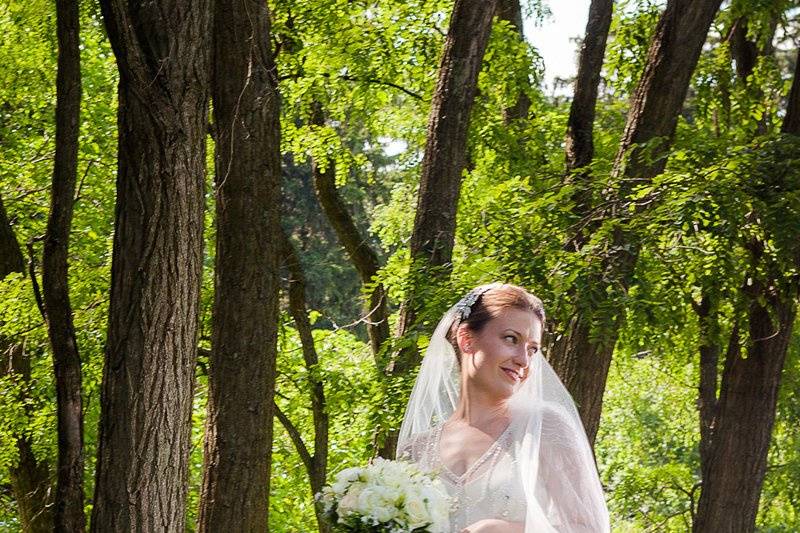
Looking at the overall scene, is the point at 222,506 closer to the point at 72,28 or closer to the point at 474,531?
the point at 72,28

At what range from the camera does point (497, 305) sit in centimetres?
489

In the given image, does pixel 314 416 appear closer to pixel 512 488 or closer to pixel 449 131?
pixel 449 131

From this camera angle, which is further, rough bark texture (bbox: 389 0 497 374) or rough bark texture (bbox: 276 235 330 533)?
rough bark texture (bbox: 276 235 330 533)

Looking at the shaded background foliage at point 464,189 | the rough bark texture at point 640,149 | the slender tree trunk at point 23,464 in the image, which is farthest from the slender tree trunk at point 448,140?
the slender tree trunk at point 23,464

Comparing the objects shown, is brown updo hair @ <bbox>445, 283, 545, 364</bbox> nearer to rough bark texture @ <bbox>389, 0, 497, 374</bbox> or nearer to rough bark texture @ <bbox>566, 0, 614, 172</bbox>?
rough bark texture @ <bbox>389, 0, 497, 374</bbox>

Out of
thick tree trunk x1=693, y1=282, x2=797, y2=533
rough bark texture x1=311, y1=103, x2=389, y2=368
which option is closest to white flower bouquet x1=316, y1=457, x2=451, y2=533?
thick tree trunk x1=693, y1=282, x2=797, y2=533

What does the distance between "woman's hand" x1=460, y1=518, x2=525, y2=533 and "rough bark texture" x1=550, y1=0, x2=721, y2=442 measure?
10.3 feet

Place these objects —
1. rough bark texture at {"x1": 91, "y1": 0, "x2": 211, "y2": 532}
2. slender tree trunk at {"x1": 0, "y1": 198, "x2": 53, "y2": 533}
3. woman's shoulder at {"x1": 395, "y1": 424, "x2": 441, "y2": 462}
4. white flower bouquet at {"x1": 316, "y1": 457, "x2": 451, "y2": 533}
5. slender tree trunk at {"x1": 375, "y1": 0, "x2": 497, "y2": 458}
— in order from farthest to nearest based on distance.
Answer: slender tree trunk at {"x1": 0, "y1": 198, "x2": 53, "y2": 533}
slender tree trunk at {"x1": 375, "y1": 0, "x2": 497, "y2": 458}
rough bark texture at {"x1": 91, "y1": 0, "x2": 211, "y2": 532}
woman's shoulder at {"x1": 395, "y1": 424, "x2": 441, "y2": 462}
white flower bouquet at {"x1": 316, "y1": 457, "x2": 451, "y2": 533}

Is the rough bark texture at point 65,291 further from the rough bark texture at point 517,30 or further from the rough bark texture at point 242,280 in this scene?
the rough bark texture at point 517,30

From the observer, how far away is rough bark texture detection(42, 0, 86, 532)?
23.0ft

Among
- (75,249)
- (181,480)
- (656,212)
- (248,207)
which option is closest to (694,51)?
(656,212)

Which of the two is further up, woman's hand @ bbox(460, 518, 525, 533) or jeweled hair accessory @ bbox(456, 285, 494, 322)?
jeweled hair accessory @ bbox(456, 285, 494, 322)

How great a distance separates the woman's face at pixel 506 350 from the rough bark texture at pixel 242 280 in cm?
317

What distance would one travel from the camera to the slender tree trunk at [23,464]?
12.6 m
